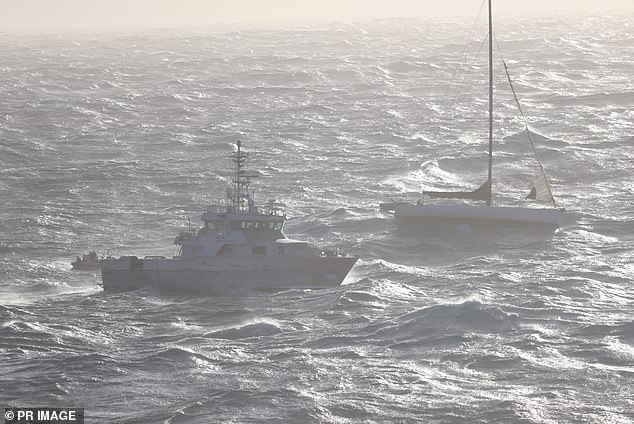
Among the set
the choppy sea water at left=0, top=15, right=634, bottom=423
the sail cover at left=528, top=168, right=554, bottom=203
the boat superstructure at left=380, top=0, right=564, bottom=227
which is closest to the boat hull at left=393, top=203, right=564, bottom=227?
the boat superstructure at left=380, top=0, right=564, bottom=227

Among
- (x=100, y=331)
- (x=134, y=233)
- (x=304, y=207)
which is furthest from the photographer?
(x=304, y=207)

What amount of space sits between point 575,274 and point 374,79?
4566 inches

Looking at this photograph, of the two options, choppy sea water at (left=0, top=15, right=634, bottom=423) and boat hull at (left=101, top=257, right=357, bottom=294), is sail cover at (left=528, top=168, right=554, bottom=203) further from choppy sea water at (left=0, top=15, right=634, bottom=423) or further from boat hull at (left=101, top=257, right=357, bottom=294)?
boat hull at (left=101, top=257, right=357, bottom=294)

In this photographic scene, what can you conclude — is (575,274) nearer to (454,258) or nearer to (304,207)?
(454,258)

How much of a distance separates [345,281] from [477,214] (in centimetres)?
1960

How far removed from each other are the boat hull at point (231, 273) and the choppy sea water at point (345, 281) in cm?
158

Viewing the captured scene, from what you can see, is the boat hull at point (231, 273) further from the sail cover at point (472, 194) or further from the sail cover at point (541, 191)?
the sail cover at point (541, 191)

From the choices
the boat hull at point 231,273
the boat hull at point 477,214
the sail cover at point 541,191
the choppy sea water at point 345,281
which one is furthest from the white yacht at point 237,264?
the sail cover at point 541,191

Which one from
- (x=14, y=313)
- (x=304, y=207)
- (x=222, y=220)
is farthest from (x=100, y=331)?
(x=304, y=207)

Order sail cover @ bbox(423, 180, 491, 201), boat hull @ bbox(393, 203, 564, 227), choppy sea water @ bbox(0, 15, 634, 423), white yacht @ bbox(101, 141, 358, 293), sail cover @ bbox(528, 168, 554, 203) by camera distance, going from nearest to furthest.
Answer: choppy sea water @ bbox(0, 15, 634, 423)
white yacht @ bbox(101, 141, 358, 293)
boat hull @ bbox(393, 203, 564, 227)
sail cover @ bbox(528, 168, 554, 203)
sail cover @ bbox(423, 180, 491, 201)

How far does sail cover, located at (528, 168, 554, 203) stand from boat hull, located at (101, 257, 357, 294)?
23.8m

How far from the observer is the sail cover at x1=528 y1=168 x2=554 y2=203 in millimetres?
95312

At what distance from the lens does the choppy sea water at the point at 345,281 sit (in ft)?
179

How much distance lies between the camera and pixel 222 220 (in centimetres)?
7725
